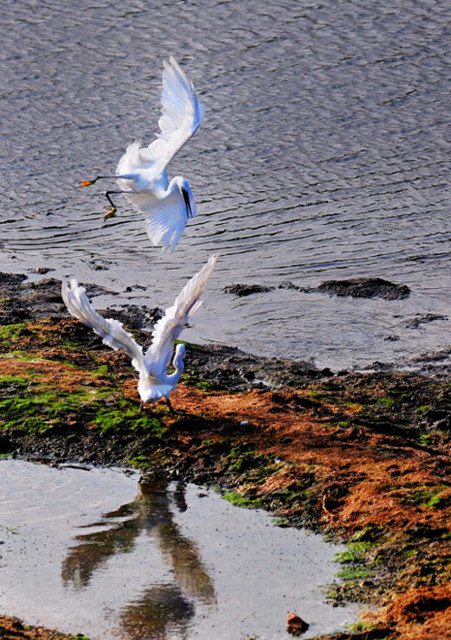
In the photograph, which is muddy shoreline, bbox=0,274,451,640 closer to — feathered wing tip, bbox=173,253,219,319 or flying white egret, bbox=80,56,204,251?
feathered wing tip, bbox=173,253,219,319

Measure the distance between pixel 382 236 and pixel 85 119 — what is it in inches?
235

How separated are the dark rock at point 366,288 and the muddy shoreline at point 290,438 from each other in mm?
2009

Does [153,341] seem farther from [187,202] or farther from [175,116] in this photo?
[175,116]

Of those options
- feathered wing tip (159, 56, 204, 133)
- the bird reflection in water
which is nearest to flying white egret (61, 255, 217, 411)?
the bird reflection in water

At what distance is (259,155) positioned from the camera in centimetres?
1692

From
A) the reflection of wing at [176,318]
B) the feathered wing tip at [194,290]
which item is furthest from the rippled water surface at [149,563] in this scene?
the feathered wing tip at [194,290]

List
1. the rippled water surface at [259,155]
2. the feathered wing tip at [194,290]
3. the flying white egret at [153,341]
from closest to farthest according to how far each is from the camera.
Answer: the feathered wing tip at [194,290] < the flying white egret at [153,341] < the rippled water surface at [259,155]

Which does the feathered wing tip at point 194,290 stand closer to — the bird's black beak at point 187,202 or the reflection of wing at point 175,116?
the bird's black beak at point 187,202

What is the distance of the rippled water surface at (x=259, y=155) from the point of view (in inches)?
503

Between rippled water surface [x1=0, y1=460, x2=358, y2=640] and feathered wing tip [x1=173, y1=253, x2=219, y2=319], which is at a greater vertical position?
feathered wing tip [x1=173, y1=253, x2=219, y2=319]

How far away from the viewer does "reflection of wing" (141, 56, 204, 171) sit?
876 cm

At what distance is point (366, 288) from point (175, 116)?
4.52 metres

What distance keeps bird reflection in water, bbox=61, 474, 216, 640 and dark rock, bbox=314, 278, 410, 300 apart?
17.0 ft

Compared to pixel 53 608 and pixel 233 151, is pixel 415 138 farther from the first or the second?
pixel 53 608
